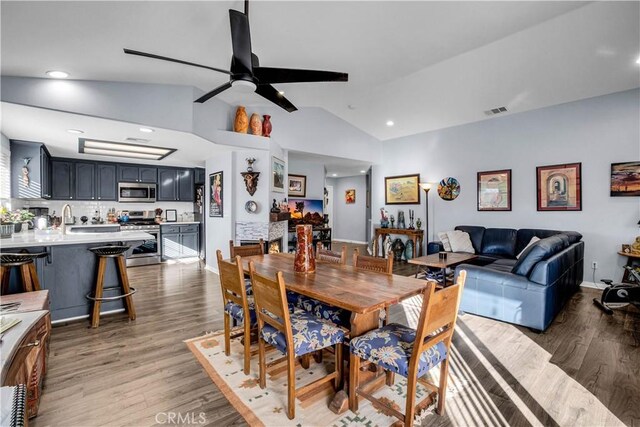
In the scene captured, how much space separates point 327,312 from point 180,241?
18.1 feet

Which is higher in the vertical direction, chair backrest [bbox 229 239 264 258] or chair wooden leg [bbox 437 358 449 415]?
chair backrest [bbox 229 239 264 258]

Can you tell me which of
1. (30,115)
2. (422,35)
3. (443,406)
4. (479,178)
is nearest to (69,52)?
(30,115)

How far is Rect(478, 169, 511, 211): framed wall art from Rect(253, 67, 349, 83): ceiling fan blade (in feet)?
15.0

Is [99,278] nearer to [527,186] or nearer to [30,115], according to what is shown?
[30,115]

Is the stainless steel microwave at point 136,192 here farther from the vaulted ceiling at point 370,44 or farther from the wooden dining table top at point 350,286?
the wooden dining table top at point 350,286

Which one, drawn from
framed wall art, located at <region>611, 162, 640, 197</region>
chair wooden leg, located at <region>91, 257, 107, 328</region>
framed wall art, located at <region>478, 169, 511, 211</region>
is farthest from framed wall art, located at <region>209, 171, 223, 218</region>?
framed wall art, located at <region>611, 162, 640, 197</region>

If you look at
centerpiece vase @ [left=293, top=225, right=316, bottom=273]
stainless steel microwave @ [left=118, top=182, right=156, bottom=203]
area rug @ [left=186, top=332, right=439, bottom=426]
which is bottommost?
area rug @ [left=186, top=332, right=439, bottom=426]

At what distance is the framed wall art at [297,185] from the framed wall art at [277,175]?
5.34 ft

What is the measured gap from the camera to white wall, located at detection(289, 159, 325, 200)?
24.4 ft

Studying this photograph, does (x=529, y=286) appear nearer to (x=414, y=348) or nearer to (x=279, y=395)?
(x=414, y=348)

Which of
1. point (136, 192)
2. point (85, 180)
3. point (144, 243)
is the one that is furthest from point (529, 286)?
point (85, 180)

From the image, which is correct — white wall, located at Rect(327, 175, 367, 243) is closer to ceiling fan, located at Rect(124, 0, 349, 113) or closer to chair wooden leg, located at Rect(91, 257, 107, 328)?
ceiling fan, located at Rect(124, 0, 349, 113)

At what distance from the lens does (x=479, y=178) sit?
5992 millimetres

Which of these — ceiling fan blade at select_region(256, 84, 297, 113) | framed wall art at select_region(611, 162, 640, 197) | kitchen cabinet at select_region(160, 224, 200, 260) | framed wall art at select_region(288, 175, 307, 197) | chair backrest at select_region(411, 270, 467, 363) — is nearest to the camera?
chair backrest at select_region(411, 270, 467, 363)
